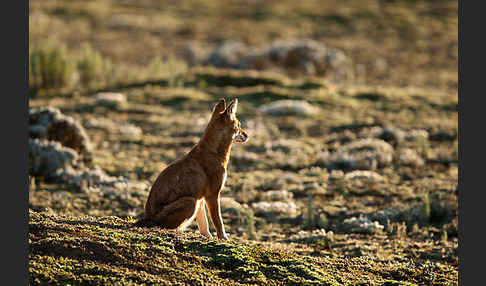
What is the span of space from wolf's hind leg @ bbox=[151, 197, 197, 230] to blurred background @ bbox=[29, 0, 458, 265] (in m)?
3.85

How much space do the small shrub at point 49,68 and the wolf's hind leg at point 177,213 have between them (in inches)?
862

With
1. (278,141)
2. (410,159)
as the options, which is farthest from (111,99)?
(410,159)

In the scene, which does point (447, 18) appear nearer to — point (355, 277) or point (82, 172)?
point (82, 172)

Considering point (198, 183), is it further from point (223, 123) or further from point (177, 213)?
point (223, 123)

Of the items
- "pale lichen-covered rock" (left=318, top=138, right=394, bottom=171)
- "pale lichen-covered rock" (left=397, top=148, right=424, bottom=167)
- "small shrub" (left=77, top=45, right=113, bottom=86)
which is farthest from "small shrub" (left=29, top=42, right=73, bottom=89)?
"pale lichen-covered rock" (left=397, top=148, right=424, bottom=167)

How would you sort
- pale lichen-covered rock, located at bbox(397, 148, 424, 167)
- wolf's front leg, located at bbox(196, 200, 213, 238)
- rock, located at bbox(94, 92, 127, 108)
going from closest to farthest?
wolf's front leg, located at bbox(196, 200, 213, 238), pale lichen-covered rock, located at bbox(397, 148, 424, 167), rock, located at bbox(94, 92, 127, 108)

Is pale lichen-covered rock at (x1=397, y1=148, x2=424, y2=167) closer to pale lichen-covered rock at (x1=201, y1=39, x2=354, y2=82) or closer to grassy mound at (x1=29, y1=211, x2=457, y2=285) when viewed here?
grassy mound at (x1=29, y1=211, x2=457, y2=285)

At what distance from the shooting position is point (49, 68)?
28984 millimetres

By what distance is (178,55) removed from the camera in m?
51.4

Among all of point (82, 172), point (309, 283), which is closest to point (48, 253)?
point (309, 283)

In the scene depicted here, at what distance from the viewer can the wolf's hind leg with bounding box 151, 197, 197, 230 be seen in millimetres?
8344

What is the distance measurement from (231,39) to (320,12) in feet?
70.5

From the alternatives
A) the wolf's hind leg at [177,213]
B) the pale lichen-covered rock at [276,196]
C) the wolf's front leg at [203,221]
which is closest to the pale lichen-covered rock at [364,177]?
the pale lichen-covered rock at [276,196]

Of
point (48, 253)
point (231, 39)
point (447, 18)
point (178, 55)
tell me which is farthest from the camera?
point (447, 18)
